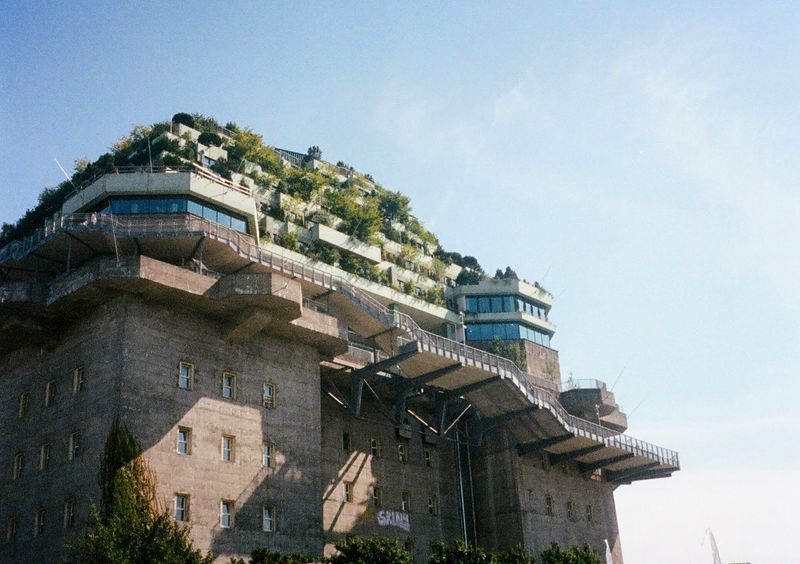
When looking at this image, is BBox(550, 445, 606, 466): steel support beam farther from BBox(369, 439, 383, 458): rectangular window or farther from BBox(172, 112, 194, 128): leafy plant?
BBox(172, 112, 194, 128): leafy plant

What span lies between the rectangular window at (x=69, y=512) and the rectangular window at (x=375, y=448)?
71.1 ft

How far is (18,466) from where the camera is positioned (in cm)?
5244

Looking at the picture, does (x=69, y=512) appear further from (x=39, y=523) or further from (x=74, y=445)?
(x=74, y=445)

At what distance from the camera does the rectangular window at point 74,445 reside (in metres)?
48.5

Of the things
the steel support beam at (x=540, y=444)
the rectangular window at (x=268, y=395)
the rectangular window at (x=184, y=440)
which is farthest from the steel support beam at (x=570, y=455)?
the rectangular window at (x=184, y=440)

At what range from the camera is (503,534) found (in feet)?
221

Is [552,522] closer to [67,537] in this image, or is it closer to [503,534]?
[503,534]

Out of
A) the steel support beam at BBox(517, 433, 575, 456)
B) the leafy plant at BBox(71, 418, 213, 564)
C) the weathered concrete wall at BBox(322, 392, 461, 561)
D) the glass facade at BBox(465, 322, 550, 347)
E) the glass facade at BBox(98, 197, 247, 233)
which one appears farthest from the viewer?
the glass facade at BBox(465, 322, 550, 347)

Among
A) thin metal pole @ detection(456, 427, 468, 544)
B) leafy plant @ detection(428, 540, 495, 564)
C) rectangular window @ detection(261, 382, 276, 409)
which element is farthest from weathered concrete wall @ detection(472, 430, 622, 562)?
leafy plant @ detection(428, 540, 495, 564)

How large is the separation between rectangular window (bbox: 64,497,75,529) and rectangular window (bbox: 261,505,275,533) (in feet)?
32.7

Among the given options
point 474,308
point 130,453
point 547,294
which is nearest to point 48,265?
point 130,453

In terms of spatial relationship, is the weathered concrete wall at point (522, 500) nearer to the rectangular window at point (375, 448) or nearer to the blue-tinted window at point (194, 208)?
the rectangular window at point (375, 448)

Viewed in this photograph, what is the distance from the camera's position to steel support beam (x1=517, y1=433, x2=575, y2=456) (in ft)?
225

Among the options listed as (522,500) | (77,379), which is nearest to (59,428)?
(77,379)
